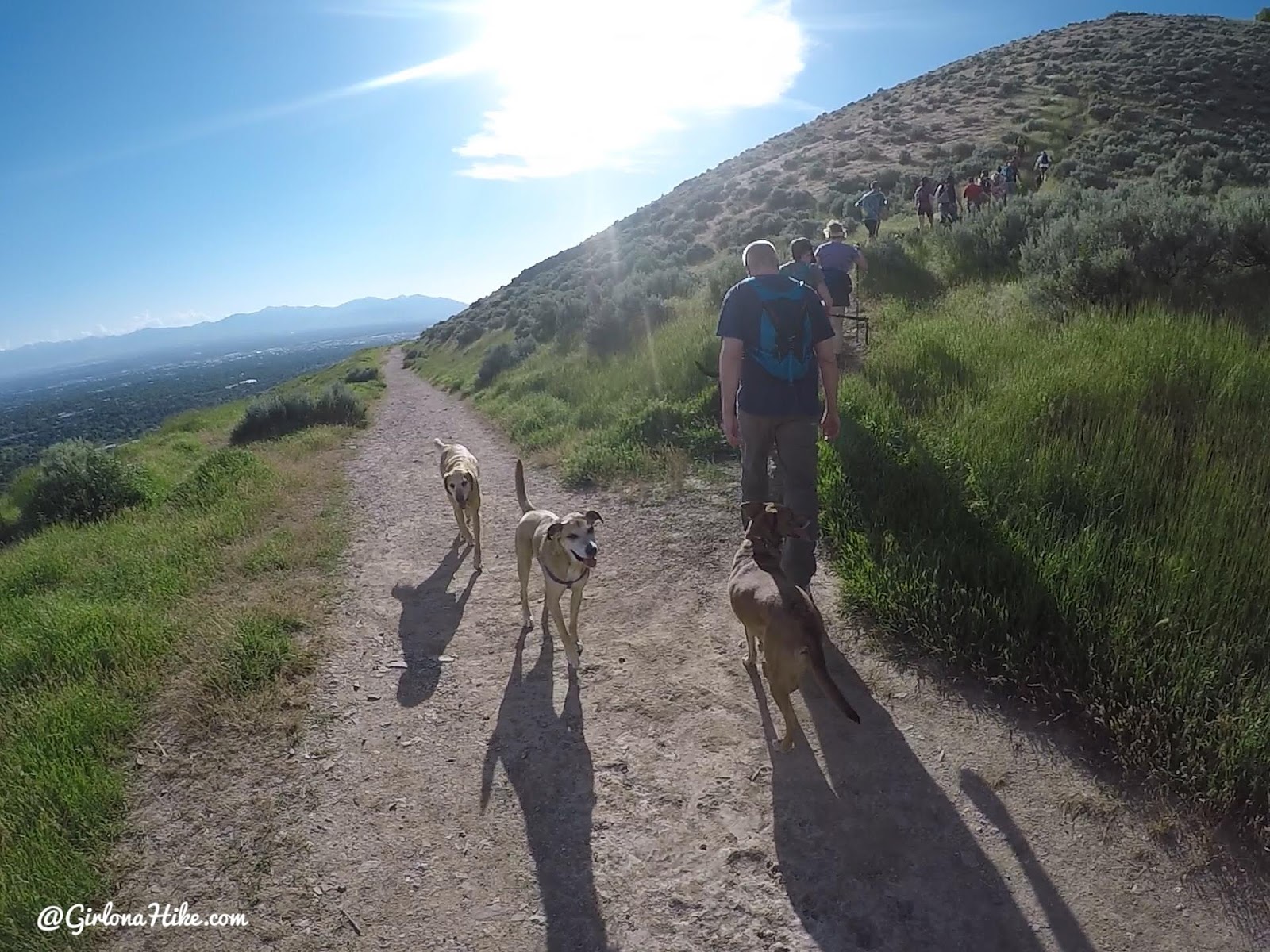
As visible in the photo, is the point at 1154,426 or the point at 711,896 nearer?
the point at 711,896

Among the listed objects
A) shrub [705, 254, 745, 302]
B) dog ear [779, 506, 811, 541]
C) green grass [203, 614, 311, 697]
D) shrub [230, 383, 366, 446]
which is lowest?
green grass [203, 614, 311, 697]

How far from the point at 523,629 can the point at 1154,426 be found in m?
5.16

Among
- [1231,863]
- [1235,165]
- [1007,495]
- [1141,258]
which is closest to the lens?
[1231,863]

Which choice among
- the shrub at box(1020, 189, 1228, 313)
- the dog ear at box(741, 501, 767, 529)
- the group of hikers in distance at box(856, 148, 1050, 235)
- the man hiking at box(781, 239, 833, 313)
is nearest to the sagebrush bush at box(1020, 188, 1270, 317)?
the shrub at box(1020, 189, 1228, 313)

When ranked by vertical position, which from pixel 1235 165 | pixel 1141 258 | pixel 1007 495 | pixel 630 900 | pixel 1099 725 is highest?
pixel 1235 165

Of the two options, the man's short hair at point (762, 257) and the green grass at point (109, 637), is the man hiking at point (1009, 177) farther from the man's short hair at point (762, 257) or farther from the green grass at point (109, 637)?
the green grass at point (109, 637)

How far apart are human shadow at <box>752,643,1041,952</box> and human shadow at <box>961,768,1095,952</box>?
0.11 m

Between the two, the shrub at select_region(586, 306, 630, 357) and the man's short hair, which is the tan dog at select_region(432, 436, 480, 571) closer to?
the man's short hair

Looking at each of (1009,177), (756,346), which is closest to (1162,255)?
(756,346)

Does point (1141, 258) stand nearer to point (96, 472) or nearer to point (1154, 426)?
point (1154, 426)

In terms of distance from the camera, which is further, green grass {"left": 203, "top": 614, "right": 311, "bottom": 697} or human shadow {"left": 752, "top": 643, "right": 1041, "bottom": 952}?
green grass {"left": 203, "top": 614, "right": 311, "bottom": 697}

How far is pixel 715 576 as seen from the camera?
5449 mm

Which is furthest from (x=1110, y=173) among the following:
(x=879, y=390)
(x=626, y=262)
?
(x=879, y=390)

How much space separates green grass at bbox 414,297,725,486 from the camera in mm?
8391
